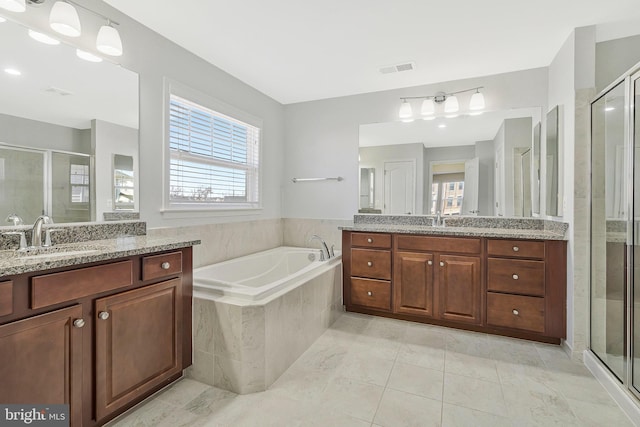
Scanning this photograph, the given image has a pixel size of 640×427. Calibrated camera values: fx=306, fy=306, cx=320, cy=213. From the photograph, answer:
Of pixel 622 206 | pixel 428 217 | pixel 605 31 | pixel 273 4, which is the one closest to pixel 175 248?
pixel 273 4

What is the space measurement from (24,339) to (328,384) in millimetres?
1487

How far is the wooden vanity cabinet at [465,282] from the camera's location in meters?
2.36

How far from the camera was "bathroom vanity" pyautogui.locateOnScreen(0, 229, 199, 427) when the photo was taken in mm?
1147

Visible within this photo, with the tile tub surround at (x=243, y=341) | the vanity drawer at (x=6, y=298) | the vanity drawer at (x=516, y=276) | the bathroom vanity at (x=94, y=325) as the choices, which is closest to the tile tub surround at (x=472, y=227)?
the vanity drawer at (x=516, y=276)

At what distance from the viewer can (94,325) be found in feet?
4.51

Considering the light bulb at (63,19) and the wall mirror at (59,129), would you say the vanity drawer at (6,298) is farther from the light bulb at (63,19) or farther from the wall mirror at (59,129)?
the light bulb at (63,19)

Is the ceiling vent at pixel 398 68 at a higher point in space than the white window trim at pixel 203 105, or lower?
higher

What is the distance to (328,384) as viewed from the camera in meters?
1.88

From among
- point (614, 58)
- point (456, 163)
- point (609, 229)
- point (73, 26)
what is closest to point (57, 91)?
point (73, 26)

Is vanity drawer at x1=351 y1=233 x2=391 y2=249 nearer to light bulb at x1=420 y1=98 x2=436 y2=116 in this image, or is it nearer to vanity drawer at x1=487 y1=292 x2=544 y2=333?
vanity drawer at x1=487 y1=292 x2=544 y2=333

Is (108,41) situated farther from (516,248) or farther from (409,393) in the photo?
(516,248)

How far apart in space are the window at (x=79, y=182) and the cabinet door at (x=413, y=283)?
2406 mm

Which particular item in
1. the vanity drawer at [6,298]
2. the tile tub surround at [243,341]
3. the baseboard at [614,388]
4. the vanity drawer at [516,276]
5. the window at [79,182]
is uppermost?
the window at [79,182]

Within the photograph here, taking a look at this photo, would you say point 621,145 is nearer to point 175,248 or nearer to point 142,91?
point 175,248
